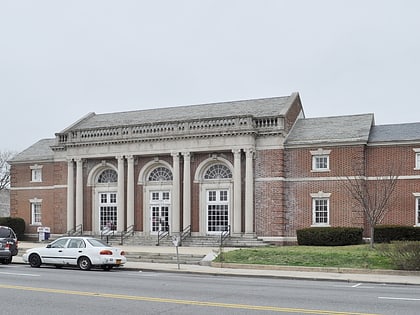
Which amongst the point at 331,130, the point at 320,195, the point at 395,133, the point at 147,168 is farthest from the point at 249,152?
the point at 395,133

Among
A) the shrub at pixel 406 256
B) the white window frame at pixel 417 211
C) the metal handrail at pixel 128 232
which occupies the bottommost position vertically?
the metal handrail at pixel 128 232

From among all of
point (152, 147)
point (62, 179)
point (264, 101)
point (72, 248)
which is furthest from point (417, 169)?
point (62, 179)

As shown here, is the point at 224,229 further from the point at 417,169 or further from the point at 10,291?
the point at 10,291

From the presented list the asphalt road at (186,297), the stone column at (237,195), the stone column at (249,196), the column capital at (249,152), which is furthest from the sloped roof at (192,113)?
the asphalt road at (186,297)

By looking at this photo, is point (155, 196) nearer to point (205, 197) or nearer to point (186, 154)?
point (205, 197)

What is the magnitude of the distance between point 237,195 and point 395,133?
403 inches

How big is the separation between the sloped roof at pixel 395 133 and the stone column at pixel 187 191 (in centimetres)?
1150

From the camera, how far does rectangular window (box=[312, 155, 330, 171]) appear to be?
121ft

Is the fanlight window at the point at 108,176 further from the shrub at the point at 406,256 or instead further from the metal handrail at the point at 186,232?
the shrub at the point at 406,256

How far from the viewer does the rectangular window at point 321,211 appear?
3666cm

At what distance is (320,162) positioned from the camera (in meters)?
37.1

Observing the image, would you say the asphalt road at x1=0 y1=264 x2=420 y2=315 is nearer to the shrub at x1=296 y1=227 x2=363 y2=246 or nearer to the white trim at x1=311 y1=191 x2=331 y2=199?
the shrub at x1=296 y1=227 x2=363 y2=246

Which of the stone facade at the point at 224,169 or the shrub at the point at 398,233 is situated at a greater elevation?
the stone facade at the point at 224,169

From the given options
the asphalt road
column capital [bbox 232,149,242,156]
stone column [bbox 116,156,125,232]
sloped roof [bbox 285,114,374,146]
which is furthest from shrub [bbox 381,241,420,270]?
stone column [bbox 116,156,125,232]
